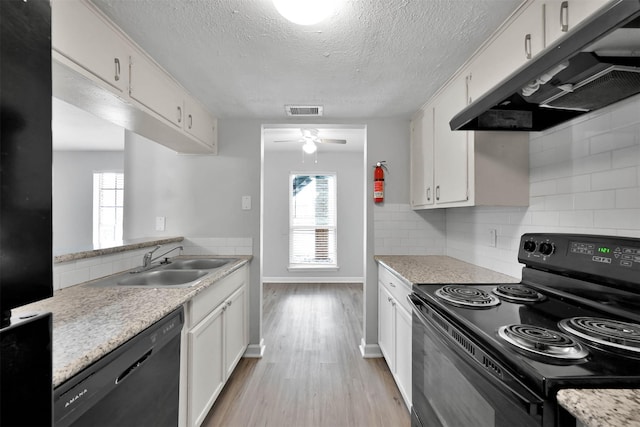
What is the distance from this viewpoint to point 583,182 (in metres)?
1.28

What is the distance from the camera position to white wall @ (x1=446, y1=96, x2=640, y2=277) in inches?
43.1

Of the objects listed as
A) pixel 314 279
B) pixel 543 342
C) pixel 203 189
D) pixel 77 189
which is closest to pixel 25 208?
pixel 543 342

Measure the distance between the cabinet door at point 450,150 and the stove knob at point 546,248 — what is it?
48cm

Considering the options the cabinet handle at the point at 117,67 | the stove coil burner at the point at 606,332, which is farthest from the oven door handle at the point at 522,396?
the cabinet handle at the point at 117,67

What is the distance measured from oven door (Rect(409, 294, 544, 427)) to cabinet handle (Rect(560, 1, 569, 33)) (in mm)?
1164

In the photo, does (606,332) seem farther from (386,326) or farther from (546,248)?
(386,326)

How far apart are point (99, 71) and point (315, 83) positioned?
4.04 ft

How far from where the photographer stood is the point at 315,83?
6.41 ft

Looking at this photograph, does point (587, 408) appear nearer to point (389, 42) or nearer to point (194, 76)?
point (389, 42)

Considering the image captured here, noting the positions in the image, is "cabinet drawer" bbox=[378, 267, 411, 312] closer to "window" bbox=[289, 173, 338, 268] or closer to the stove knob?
the stove knob

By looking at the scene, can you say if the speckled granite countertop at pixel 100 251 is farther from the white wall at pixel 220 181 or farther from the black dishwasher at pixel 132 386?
the black dishwasher at pixel 132 386

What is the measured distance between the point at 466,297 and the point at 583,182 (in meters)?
0.79

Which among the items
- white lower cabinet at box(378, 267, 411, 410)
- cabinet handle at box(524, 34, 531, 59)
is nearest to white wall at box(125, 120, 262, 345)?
white lower cabinet at box(378, 267, 411, 410)

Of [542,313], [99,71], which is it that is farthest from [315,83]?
[542,313]
